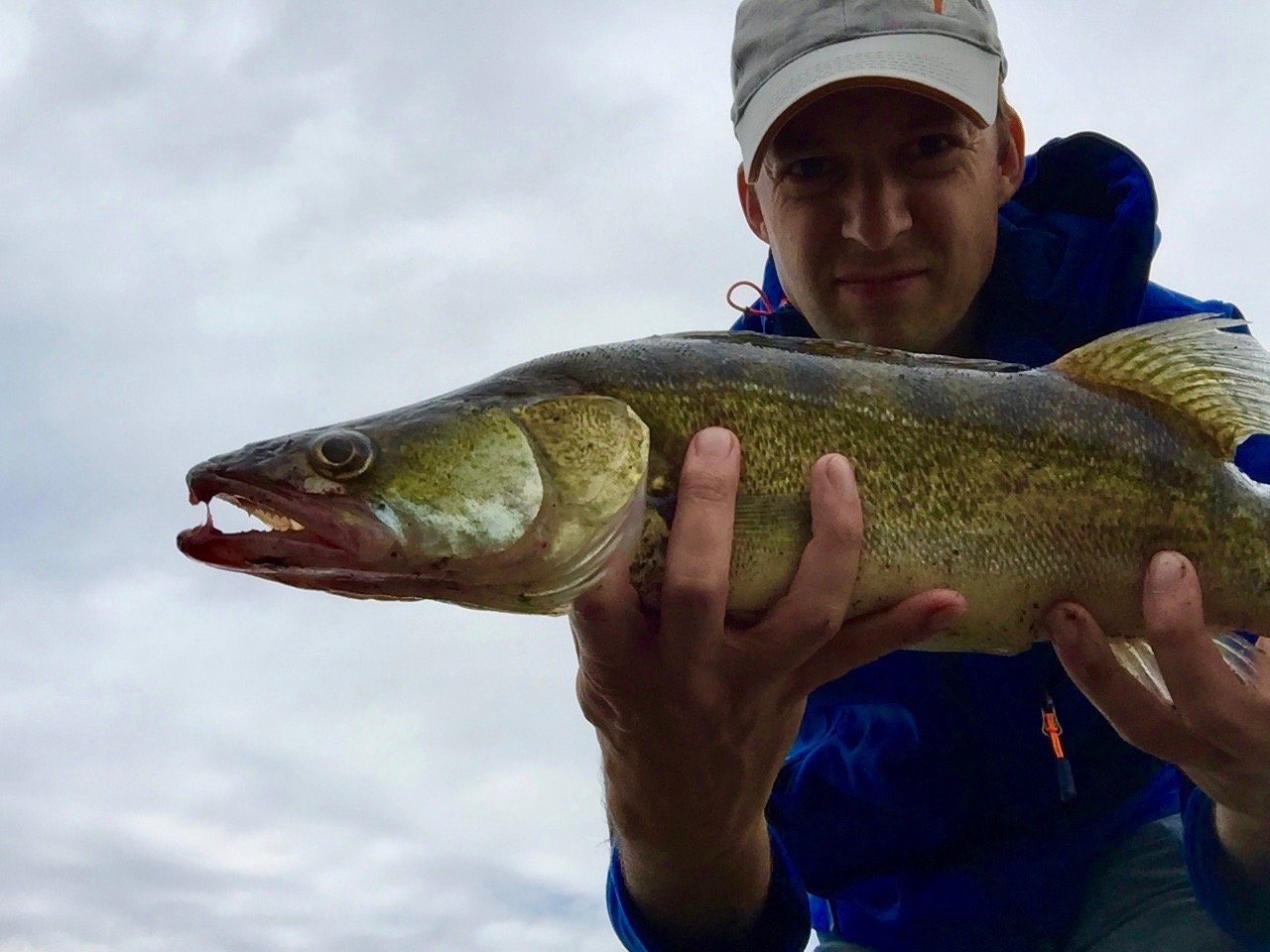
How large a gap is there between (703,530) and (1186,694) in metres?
1.43

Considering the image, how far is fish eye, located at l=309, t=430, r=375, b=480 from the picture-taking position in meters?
2.47

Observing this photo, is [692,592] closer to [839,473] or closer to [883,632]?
[839,473]

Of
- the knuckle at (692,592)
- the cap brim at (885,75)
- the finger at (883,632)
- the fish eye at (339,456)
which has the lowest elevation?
the finger at (883,632)

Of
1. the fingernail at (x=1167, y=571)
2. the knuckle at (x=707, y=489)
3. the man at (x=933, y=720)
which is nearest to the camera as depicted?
the knuckle at (x=707, y=489)

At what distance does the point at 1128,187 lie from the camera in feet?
14.1

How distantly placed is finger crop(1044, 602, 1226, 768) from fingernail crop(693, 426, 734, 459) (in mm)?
975

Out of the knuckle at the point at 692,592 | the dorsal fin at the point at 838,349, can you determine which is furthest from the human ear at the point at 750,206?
the knuckle at the point at 692,592

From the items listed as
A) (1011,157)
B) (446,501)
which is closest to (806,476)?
(446,501)

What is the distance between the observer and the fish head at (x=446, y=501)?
7.91ft

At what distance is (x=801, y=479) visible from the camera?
2.77 m

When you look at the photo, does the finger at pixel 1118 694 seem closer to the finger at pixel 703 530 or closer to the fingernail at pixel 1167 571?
the fingernail at pixel 1167 571

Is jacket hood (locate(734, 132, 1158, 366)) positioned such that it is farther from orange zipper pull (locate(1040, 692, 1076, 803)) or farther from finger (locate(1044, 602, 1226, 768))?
finger (locate(1044, 602, 1226, 768))

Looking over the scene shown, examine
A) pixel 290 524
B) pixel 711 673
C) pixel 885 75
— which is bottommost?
pixel 711 673

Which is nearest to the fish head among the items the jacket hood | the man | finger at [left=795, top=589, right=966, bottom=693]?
finger at [left=795, top=589, right=966, bottom=693]
